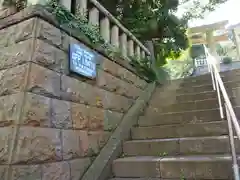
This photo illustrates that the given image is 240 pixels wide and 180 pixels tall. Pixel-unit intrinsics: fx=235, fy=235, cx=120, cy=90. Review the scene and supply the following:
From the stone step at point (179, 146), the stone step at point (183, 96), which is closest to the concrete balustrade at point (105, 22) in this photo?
the stone step at point (183, 96)

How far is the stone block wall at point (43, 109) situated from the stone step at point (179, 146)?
1.44 ft

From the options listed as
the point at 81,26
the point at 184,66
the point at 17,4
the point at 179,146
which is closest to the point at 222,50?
the point at 184,66

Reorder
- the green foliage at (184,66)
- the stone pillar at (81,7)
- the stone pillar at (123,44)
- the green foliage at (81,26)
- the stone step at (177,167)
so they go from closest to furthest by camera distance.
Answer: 1. the stone step at (177,167)
2. the green foliage at (81,26)
3. the stone pillar at (81,7)
4. the stone pillar at (123,44)
5. the green foliage at (184,66)

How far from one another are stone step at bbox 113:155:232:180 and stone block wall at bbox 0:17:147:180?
33cm

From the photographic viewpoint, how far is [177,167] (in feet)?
6.64

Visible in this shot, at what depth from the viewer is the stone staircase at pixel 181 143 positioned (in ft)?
6.50

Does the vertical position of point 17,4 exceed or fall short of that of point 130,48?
it falls short

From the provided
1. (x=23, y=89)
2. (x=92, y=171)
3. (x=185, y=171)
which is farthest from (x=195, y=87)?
(x=23, y=89)

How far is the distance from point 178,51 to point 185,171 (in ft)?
14.0

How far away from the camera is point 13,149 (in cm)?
145

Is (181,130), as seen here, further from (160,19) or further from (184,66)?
(184,66)

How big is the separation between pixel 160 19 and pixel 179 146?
3414 mm

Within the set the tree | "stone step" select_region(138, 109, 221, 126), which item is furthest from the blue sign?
→ the tree

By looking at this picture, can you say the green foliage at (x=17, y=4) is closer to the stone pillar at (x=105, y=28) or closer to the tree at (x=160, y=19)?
the stone pillar at (x=105, y=28)
